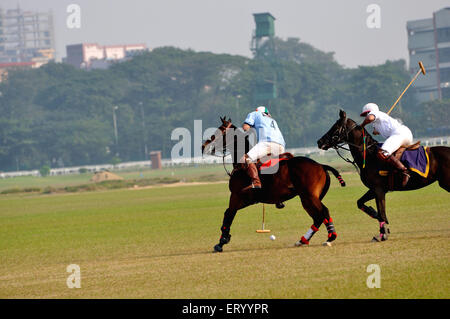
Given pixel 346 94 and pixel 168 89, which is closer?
pixel 346 94

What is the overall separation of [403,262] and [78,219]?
1960cm

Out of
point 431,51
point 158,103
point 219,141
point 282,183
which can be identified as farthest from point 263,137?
point 431,51

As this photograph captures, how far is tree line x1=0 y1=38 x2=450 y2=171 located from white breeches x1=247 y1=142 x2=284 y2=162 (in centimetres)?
8724

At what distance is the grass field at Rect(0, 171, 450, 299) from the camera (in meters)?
11.9

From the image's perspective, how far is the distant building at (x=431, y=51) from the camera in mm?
127625

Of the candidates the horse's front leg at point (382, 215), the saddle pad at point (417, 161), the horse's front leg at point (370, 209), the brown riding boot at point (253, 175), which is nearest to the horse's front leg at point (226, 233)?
the brown riding boot at point (253, 175)

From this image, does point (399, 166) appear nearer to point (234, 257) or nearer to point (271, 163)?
point (271, 163)

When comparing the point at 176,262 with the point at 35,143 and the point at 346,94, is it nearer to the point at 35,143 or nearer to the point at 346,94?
the point at 35,143

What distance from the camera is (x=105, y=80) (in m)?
137

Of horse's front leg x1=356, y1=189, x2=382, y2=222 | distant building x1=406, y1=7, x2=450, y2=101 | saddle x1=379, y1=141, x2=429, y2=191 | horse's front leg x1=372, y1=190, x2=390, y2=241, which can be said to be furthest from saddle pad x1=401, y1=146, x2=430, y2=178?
distant building x1=406, y1=7, x2=450, y2=101

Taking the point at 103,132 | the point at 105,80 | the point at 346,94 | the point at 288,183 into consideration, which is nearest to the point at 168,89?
the point at 105,80

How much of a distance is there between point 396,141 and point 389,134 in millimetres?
369
